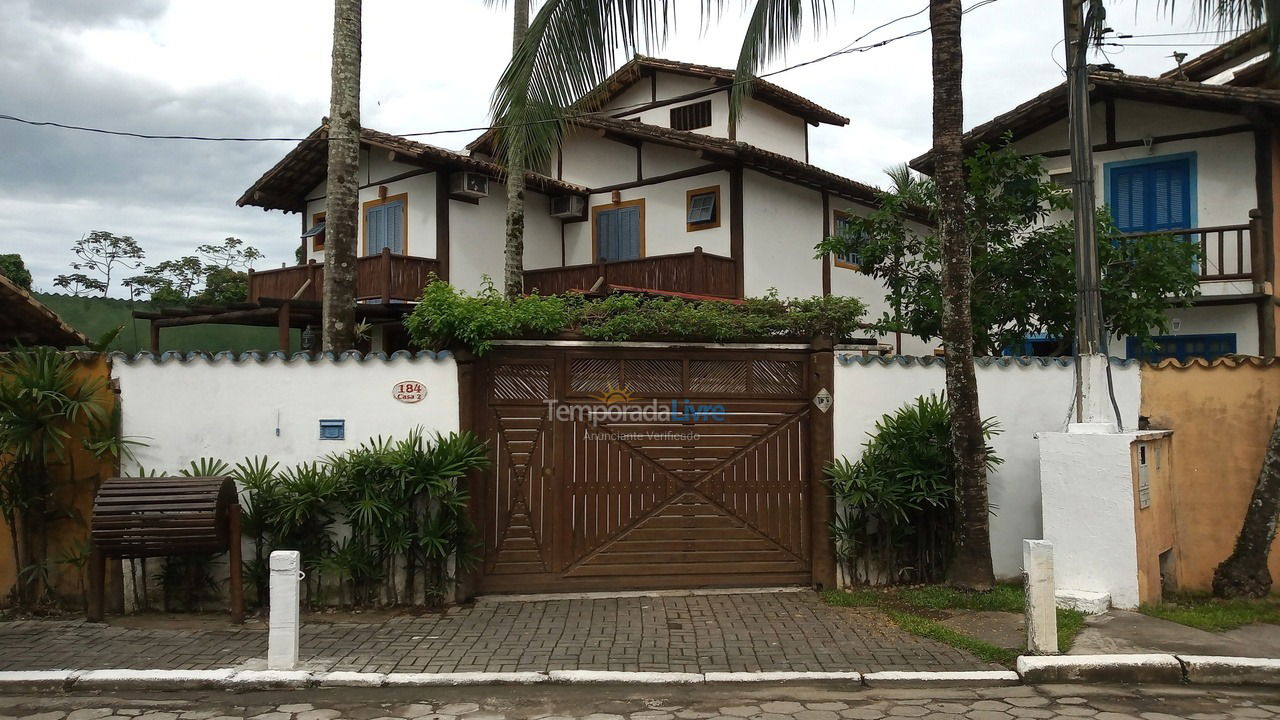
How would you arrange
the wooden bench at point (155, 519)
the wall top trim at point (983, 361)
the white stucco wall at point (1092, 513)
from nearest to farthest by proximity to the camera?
1. the wooden bench at point (155, 519)
2. the white stucco wall at point (1092, 513)
3. the wall top trim at point (983, 361)

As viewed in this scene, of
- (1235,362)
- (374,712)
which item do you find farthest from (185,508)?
(1235,362)

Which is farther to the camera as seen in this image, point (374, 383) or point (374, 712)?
point (374, 383)

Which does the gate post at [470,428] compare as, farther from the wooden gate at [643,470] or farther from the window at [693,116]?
the window at [693,116]

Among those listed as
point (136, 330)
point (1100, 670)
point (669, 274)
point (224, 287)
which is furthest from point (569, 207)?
point (224, 287)

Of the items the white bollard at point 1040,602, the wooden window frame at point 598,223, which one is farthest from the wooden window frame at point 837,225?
the white bollard at point 1040,602

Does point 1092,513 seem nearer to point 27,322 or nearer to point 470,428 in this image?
point 470,428

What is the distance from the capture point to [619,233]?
735 inches

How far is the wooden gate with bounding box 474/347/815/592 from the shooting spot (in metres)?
8.09

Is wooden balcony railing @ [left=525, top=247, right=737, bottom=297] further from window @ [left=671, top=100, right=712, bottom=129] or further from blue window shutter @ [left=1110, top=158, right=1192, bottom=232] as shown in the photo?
blue window shutter @ [left=1110, top=158, right=1192, bottom=232]

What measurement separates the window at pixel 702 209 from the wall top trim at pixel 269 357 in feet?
33.0

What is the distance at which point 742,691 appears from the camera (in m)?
5.65

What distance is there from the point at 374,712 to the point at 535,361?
142 inches

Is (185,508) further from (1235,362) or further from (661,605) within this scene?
(1235,362)

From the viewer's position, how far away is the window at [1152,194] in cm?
1461
